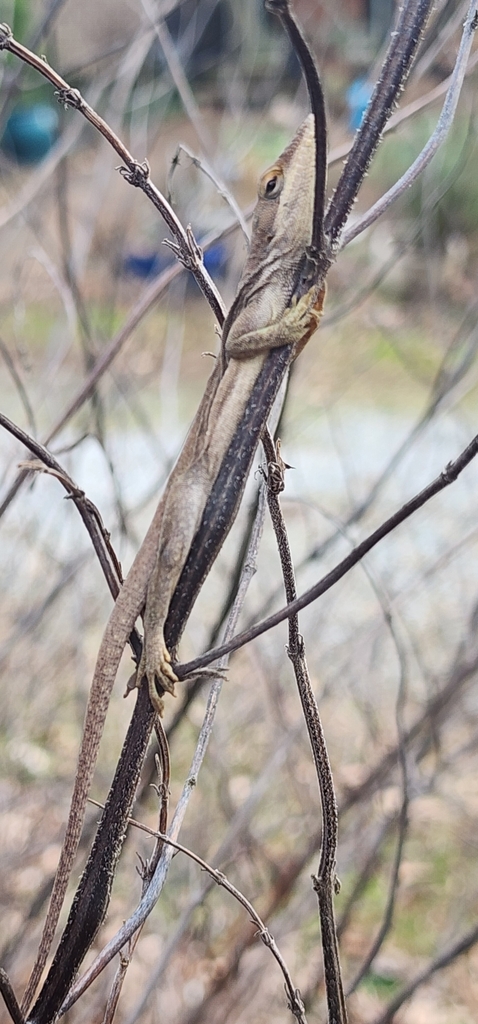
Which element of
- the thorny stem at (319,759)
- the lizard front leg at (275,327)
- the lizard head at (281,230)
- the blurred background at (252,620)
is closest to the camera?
the thorny stem at (319,759)

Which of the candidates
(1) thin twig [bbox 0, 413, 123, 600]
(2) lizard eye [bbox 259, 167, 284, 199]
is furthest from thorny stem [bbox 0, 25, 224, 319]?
(2) lizard eye [bbox 259, 167, 284, 199]

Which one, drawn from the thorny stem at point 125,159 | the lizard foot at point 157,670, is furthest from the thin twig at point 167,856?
the thorny stem at point 125,159

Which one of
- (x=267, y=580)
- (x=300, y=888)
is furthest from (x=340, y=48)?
(x=300, y=888)

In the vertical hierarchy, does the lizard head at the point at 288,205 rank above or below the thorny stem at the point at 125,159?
above

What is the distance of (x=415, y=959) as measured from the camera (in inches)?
110

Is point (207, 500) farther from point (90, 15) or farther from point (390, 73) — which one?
point (90, 15)

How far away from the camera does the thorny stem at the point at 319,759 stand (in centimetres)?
74

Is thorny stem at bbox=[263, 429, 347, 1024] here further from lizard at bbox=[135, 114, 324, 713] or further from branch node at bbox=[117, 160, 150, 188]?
branch node at bbox=[117, 160, 150, 188]

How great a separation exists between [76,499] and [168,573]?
12 cm

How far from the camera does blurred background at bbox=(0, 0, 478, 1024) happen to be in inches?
67.4

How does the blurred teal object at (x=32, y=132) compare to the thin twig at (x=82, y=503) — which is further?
the blurred teal object at (x=32, y=132)

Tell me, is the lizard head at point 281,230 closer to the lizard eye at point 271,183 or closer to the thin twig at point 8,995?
the lizard eye at point 271,183

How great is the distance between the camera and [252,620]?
1869mm

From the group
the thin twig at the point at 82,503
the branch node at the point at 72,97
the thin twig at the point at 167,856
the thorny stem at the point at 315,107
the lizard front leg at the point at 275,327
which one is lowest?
the thin twig at the point at 167,856
